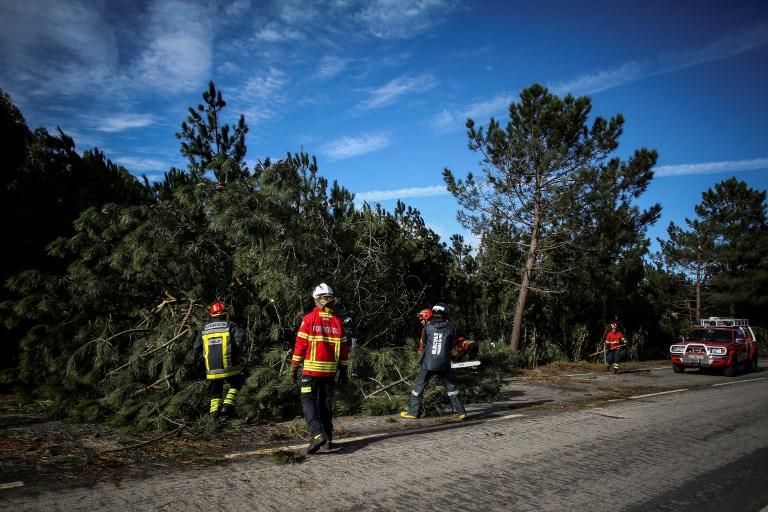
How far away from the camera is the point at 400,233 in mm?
14234

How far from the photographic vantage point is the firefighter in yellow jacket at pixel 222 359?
715cm

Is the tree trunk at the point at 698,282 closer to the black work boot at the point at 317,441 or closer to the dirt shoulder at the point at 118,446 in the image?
the dirt shoulder at the point at 118,446

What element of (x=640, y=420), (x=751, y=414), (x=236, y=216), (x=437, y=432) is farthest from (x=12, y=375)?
(x=751, y=414)

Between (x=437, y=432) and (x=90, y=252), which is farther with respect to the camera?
(x=90, y=252)

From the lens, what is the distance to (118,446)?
599cm

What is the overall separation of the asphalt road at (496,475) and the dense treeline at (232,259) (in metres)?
2.16

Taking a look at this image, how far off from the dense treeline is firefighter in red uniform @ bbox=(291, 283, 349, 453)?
1717mm

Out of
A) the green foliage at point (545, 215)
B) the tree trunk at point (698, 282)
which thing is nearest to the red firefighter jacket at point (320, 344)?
the green foliage at point (545, 215)

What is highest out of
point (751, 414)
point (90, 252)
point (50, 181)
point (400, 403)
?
point (50, 181)

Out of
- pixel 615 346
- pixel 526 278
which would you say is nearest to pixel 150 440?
pixel 526 278

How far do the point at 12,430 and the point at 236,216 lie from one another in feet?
14.7

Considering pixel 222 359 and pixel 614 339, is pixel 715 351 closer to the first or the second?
pixel 614 339

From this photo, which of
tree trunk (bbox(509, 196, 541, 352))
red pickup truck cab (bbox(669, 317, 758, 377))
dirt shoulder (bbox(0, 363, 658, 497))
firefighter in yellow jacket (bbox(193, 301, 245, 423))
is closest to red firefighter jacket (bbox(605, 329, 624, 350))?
red pickup truck cab (bbox(669, 317, 758, 377))

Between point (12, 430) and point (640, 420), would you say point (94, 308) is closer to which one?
point (12, 430)
